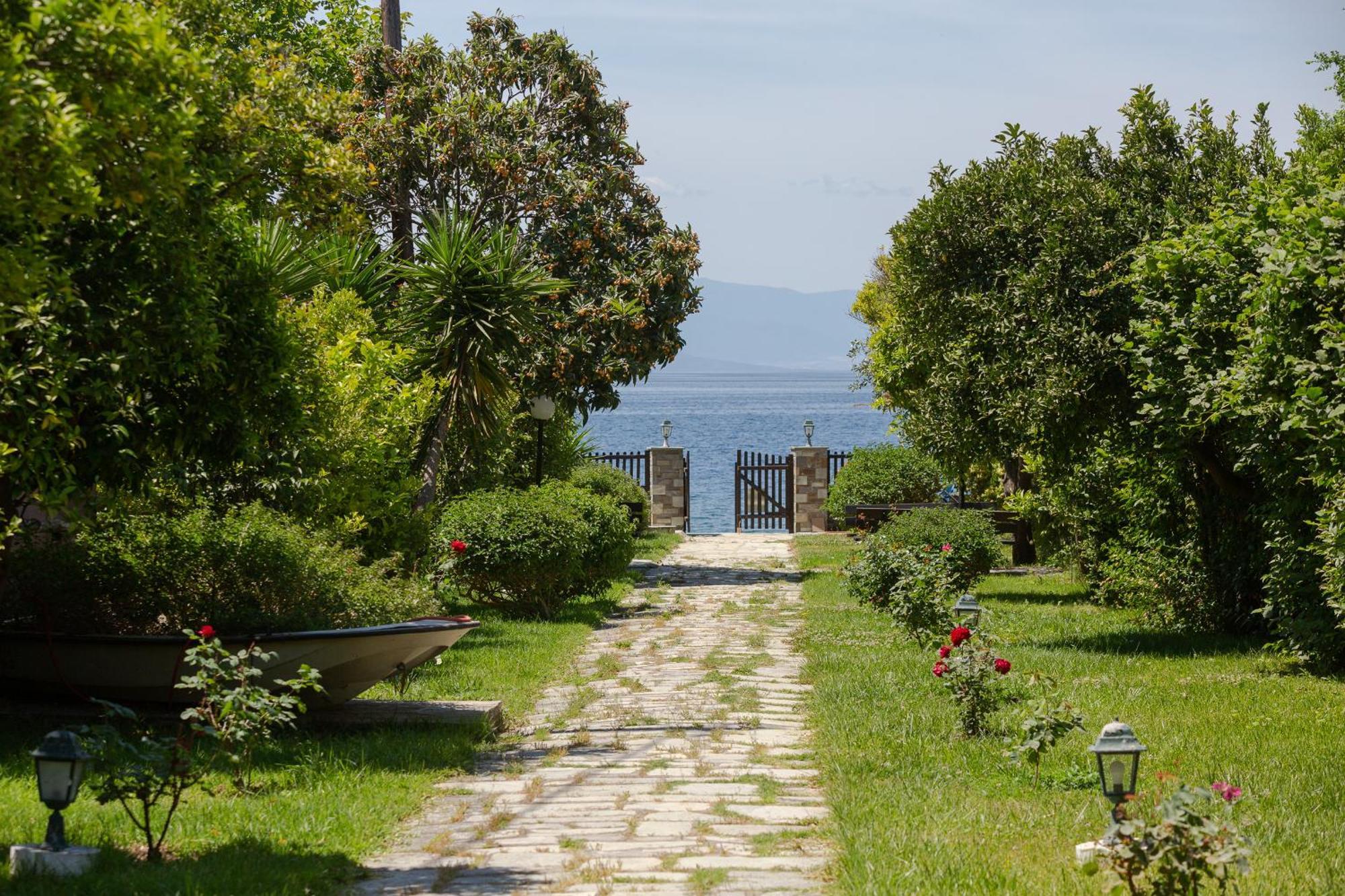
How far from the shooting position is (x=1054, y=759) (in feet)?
22.6

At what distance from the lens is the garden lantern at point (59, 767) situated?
4770 millimetres

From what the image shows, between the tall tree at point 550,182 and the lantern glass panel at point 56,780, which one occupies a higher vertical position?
the tall tree at point 550,182

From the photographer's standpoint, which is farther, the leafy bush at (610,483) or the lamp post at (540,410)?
the leafy bush at (610,483)

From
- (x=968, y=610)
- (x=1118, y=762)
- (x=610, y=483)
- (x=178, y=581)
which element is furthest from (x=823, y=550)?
(x=1118, y=762)

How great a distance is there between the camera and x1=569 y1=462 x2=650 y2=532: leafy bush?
23.6 meters

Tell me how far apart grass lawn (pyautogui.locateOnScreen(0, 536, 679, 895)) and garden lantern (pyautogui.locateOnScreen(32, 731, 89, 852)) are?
0.30 m

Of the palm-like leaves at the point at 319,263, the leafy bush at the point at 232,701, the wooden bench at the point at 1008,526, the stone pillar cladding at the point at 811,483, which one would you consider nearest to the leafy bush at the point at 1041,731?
the leafy bush at the point at 232,701

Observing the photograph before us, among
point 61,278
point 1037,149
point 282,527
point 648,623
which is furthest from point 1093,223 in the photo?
point 61,278

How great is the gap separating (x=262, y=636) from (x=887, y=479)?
1762cm

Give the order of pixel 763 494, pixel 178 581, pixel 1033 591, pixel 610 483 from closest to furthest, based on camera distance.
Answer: pixel 178 581, pixel 1033 591, pixel 610 483, pixel 763 494

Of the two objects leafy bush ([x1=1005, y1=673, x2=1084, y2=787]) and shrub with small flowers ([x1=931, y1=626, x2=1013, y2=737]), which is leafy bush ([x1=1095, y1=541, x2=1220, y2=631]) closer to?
shrub with small flowers ([x1=931, y1=626, x2=1013, y2=737])

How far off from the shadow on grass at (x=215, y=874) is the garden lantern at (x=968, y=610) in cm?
483

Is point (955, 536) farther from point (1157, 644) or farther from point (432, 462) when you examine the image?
point (432, 462)

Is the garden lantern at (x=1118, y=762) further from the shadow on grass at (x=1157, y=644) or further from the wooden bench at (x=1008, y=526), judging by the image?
the wooden bench at (x=1008, y=526)
